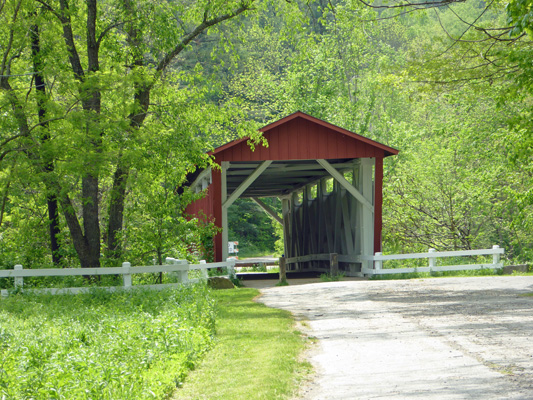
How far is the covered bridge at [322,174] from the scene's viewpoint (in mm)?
17516

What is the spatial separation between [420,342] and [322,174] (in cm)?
1619

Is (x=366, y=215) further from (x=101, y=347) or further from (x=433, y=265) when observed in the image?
(x=101, y=347)

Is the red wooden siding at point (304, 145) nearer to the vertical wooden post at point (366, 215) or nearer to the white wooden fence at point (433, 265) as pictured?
the vertical wooden post at point (366, 215)

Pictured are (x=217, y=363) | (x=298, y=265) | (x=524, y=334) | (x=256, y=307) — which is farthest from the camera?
(x=298, y=265)

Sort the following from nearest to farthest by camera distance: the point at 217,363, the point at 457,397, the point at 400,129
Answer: the point at 457,397
the point at 217,363
the point at 400,129

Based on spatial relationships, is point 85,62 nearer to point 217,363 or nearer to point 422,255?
point 422,255

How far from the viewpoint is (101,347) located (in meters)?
6.83

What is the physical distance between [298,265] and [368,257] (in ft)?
36.8

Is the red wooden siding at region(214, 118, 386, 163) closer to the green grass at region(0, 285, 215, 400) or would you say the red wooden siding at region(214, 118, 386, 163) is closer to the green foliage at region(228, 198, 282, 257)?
the green grass at region(0, 285, 215, 400)

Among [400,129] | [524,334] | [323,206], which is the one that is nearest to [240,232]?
[400,129]

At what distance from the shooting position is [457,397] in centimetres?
504

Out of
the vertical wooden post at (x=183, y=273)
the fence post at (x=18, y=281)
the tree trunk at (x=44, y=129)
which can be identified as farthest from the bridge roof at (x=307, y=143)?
Result: the fence post at (x=18, y=281)

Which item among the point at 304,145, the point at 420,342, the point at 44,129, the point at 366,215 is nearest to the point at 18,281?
the point at 44,129

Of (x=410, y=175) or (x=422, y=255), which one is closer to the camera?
(x=422, y=255)
